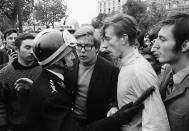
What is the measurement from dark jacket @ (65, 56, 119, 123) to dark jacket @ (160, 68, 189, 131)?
1010 millimetres

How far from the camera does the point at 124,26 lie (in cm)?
266

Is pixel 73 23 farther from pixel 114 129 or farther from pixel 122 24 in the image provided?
pixel 114 129

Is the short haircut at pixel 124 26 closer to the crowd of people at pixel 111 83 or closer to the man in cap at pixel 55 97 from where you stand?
the crowd of people at pixel 111 83

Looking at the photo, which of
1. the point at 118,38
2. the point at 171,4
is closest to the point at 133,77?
the point at 118,38

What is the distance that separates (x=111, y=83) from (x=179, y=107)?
1.26m

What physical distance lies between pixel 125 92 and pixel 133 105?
5.9 inches

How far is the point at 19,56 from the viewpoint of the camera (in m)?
4.51

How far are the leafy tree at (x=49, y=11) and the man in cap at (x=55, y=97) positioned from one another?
47027 mm

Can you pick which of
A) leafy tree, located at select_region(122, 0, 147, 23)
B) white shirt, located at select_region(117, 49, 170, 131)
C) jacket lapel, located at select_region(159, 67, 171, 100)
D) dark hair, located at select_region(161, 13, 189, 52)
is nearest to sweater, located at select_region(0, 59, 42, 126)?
white shirt, located at select_region(117, 49, 170, 131)

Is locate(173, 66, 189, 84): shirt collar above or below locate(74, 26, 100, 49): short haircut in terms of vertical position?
below

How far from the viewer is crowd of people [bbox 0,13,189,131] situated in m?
2.31

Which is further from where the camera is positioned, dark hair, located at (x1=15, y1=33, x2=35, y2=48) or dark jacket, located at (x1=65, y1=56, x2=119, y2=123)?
dark hair, located at (x1=15, y1=33, x2=35, y2=48)

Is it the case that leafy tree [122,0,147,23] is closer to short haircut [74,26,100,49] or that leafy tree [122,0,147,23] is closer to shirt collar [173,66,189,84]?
short haircut [74,26,100,49]

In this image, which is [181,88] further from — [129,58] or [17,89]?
[17,89]
